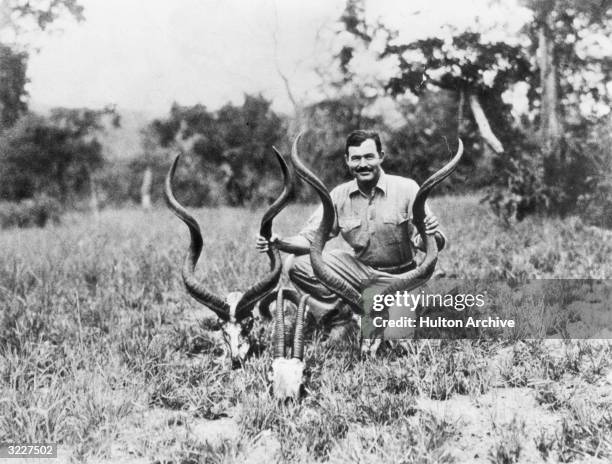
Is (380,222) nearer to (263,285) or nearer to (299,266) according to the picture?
(299,266)

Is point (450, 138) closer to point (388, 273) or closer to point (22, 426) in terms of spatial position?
point (388, 273)

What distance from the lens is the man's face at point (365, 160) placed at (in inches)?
177

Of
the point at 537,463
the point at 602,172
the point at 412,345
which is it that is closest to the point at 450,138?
the point at 602,172

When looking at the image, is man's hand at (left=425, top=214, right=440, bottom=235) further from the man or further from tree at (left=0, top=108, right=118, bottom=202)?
tree at (left=0, top=108, right=118, bottom=202)

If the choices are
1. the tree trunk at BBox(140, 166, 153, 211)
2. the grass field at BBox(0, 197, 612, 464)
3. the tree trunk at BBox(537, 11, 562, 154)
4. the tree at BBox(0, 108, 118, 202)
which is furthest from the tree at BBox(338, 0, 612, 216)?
the tree trunk at BBox(140, 166, 153, 211)

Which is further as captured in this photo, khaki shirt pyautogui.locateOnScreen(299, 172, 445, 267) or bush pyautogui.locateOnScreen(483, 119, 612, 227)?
bush pyautogui.locateOnScreen(483, 119, 612, 227)

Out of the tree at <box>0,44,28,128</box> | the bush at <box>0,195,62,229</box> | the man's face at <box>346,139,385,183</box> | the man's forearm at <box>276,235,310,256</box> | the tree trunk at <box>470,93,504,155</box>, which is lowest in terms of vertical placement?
the man's forearm at <box>276,235,310,256</box>

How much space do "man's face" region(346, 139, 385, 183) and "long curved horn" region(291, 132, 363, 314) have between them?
2.37ft

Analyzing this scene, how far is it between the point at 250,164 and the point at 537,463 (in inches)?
773

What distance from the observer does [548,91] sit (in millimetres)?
10242

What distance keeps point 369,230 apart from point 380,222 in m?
0.13

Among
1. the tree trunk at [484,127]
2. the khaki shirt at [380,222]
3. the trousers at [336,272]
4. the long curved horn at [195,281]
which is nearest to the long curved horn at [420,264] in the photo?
the trousers at [336,272]

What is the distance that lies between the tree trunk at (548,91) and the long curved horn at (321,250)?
6976mm

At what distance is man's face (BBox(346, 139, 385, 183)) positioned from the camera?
449 cm
